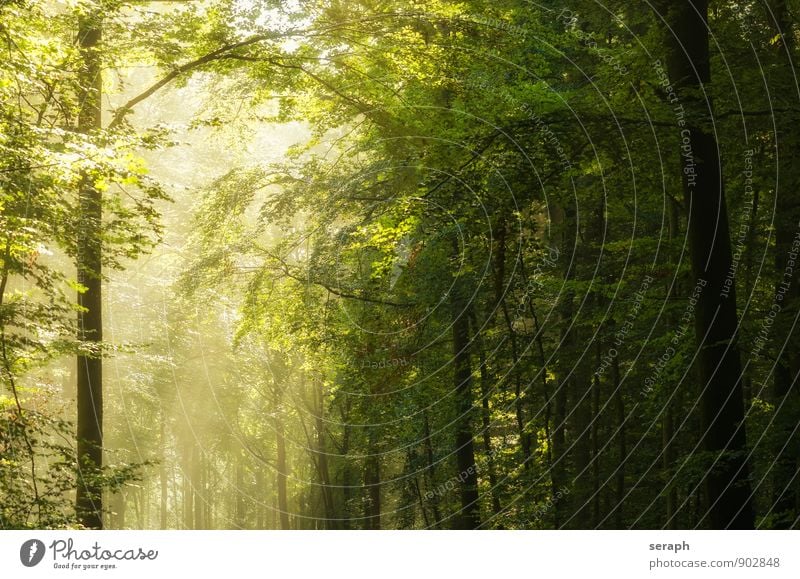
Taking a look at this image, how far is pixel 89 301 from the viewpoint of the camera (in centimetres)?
1207

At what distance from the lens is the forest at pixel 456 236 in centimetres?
888

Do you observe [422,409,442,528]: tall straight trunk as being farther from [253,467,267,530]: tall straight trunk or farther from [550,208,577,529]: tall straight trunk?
[253,467,267,530]: tall straight trunk

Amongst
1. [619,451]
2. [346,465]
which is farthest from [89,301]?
[346,465]

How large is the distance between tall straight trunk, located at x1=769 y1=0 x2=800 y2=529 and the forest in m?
0.04

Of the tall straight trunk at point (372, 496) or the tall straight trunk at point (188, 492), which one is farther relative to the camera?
the tall straight trunk at point (188, 492)

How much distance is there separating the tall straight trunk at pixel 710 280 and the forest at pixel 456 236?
3cm

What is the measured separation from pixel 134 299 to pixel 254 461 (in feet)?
67.2

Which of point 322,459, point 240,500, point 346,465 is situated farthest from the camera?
point 240,500

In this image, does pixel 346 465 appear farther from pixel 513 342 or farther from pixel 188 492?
pixel 188 492

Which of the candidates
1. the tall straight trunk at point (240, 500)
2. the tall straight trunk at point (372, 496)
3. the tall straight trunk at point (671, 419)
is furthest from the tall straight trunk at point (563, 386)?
the tall straight trunk at point (240, 500)

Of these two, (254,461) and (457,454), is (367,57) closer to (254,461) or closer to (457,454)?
(457,454)

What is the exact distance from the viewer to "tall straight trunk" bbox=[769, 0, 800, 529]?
8727mm

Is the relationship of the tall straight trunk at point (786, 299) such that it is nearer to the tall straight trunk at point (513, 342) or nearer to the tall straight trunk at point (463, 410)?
the tall straight trunk at point (513, 342)

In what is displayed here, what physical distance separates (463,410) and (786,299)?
722 cm
